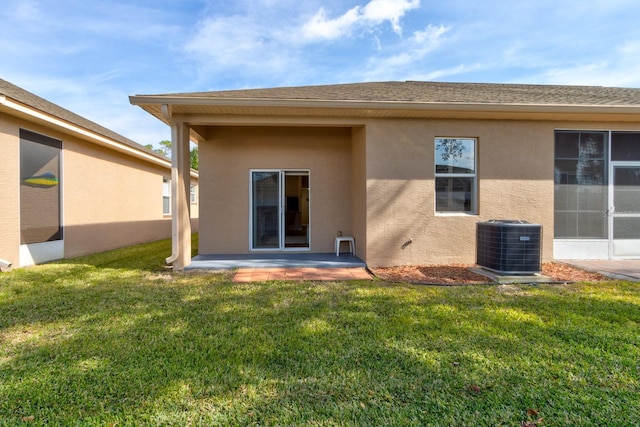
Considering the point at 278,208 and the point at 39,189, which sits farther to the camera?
the point at 278,208

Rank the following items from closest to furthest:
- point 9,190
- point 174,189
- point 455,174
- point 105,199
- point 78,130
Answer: point 174,189, point 9,190, point 455,174, point 78,130, point 105,199

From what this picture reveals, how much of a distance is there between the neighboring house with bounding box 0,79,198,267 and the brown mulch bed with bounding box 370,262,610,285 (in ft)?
24.3

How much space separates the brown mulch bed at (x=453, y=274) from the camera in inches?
204

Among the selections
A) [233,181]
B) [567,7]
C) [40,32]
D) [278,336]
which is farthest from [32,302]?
[567,7]

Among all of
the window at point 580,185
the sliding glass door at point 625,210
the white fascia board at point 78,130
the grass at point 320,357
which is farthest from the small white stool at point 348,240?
the white fascia board at point 78,130

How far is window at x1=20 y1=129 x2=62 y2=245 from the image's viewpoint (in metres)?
6.37

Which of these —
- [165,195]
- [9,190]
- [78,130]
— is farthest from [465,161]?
[165,195]

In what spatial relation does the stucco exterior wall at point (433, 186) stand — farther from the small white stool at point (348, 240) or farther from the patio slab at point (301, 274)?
the small white stool at point (348, 240)

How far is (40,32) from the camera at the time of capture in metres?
8.97

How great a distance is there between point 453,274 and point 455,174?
2.19 metres

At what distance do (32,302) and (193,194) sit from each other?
38.1 feet

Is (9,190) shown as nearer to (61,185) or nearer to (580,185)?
(61,185)

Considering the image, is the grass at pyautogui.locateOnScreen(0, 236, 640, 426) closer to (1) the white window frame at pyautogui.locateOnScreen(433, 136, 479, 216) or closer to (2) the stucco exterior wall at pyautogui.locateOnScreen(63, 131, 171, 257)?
(1) the white window frame at pyautogui.locateOnScreen(433, 136, 479, 216)

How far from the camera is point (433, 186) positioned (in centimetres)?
630
